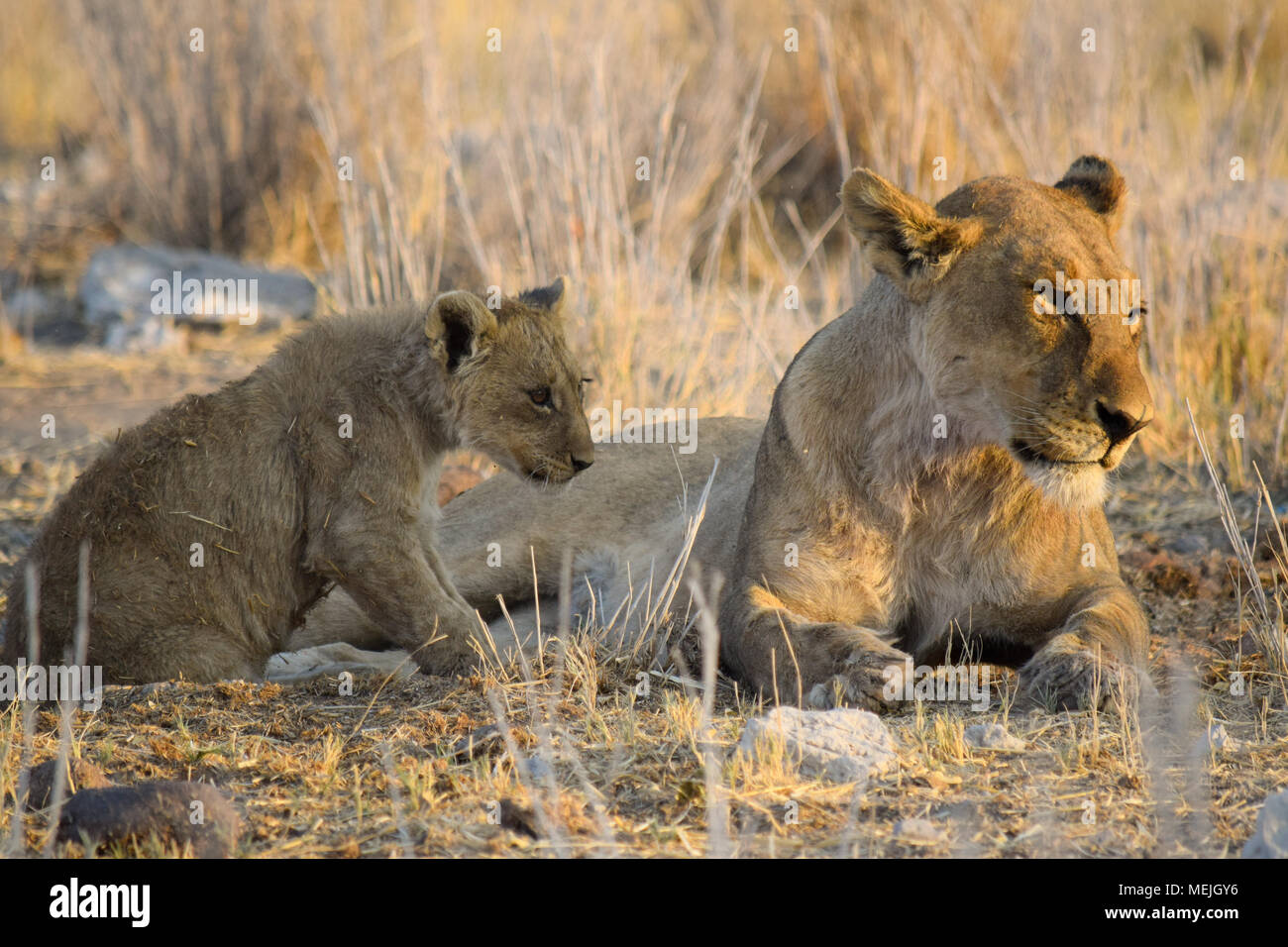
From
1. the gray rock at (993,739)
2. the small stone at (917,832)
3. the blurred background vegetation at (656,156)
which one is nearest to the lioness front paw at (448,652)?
the gray rock at (993,739)

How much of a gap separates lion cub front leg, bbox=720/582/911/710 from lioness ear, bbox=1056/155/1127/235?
4.61ft

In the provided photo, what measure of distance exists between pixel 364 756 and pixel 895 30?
24.4 feet

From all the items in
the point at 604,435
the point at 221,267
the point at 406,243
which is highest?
the point at 221,267

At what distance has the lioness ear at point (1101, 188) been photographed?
4.29 m

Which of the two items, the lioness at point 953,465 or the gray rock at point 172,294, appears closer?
the lioness at point 953,465

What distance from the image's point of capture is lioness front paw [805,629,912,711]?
380 cm

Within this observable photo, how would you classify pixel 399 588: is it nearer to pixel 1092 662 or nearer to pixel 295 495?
pixel 295 495

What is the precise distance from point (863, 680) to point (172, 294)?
6.97 m

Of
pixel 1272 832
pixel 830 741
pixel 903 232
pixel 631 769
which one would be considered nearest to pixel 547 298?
pixel 903 232

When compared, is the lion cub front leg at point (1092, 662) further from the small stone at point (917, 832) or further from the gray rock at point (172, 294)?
the gray rock at point (172, 294)

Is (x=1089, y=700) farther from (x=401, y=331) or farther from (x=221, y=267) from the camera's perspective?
(x=221, y=267)

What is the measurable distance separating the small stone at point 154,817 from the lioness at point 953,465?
154 cm
